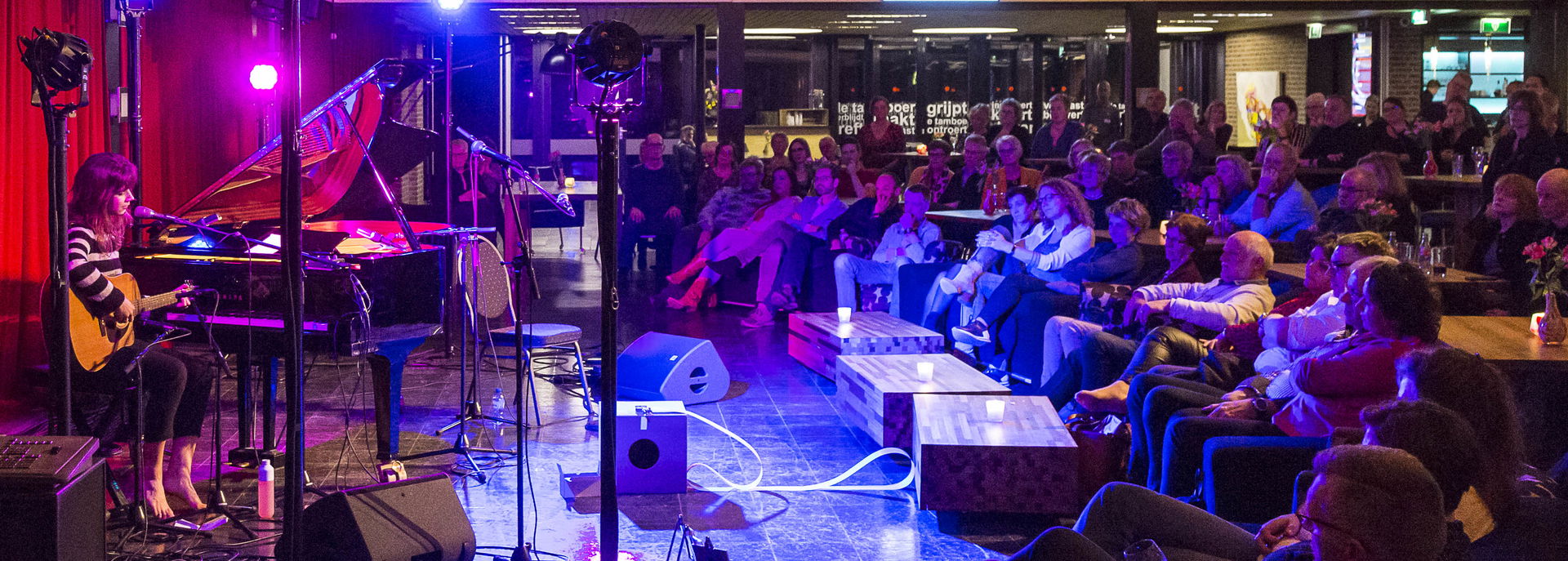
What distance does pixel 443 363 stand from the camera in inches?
270

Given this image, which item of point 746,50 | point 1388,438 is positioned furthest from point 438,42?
point 1388,438

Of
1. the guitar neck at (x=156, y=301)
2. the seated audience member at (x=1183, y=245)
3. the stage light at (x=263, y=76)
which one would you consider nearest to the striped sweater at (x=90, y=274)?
the guitar neck at (x=156, y=301)

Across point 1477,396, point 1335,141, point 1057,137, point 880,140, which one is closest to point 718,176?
point 880,140

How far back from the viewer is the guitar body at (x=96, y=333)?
3910 millimetres

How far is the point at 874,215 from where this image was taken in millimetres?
8539

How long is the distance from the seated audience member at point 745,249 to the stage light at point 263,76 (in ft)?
11.3

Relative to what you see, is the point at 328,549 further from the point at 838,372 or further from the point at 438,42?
the point at 438,42

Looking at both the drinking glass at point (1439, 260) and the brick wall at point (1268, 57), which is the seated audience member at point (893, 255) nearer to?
the drinking glass at point (1439, 260)

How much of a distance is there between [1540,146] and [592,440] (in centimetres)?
635

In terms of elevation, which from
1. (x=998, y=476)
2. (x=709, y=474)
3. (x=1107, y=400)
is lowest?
(x=709, y=474)

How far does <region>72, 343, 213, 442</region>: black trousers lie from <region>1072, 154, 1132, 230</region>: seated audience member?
4795mm

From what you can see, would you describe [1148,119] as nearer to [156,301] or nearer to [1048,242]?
[1048,242]

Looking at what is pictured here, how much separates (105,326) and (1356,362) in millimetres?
3693

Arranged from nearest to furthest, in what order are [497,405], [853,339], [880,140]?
1. [497,405]
2. [853,339]
3. [880,140]
